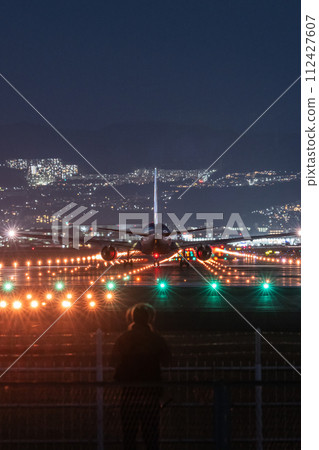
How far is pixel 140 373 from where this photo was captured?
11.4m

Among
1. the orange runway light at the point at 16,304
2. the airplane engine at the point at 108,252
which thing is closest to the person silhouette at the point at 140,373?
the orange runway light at the point at 16,304

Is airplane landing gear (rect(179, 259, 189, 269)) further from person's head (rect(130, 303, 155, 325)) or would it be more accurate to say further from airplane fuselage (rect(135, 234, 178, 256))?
person's head (rect(130, 303, 155, 325))

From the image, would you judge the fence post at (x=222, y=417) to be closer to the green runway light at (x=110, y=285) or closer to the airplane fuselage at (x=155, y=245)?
the green runway light at (x=110, y=285)

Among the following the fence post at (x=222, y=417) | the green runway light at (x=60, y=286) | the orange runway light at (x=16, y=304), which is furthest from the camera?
the green runway light at (x=60, y=286)

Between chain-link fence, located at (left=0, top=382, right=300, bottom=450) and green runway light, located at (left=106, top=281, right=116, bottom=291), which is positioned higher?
chain-link fence, located at (left=0, top=382, right=300, bottom=450)

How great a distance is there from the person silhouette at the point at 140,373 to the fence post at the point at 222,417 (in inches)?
41.3

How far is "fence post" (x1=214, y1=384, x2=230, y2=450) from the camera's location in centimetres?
1003

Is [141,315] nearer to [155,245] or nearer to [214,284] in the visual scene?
[214,284]

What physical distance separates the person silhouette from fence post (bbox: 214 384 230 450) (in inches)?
41.3

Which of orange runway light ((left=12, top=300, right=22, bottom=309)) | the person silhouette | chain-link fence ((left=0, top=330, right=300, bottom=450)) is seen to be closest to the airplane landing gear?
orange runway light ((left=12, top=300, right=22, bottom=309))

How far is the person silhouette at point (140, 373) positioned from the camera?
35.8 ft

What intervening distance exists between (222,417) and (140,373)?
5.66ft

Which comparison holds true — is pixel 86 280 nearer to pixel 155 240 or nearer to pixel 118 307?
pixel 155 240
